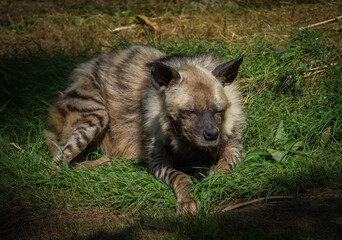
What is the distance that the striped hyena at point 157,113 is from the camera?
148 inches

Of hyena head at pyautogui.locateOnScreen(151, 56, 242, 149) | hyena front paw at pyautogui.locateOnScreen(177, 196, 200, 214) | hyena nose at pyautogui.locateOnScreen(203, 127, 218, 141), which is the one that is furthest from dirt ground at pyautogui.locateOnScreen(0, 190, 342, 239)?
hyena head at pyautogui.locateOnScreen(151, 56, 242, 149)

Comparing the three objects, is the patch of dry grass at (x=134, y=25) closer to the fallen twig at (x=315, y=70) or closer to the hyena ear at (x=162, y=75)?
the fallen twig at (x=315, y=70)

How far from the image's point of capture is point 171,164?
4133 mm

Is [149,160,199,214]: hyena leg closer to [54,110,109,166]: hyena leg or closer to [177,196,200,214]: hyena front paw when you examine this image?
[177,196,200,214]: hyena front paw

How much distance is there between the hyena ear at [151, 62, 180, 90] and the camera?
3859 mm

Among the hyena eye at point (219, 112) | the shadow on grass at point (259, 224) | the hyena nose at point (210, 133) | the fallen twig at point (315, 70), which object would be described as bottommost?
the shadow on grass at point (259, 224)

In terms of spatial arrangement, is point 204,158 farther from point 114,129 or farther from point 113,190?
point 114,129

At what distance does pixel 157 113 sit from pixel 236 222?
1.60 meters

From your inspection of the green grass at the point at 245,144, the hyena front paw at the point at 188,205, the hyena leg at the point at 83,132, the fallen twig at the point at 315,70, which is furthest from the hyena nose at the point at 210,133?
the fallen twig at the point at 315,70

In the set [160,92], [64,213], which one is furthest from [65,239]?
[160,92]

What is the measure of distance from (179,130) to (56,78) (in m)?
2.58

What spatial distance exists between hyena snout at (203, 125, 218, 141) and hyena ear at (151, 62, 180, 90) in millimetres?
632

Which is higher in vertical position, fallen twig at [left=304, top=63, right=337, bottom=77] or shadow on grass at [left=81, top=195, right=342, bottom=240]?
fallen twig at [left=304, top=63, right=337, bottom=77]

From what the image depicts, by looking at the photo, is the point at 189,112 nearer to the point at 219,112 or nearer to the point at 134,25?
the point at 219,112
